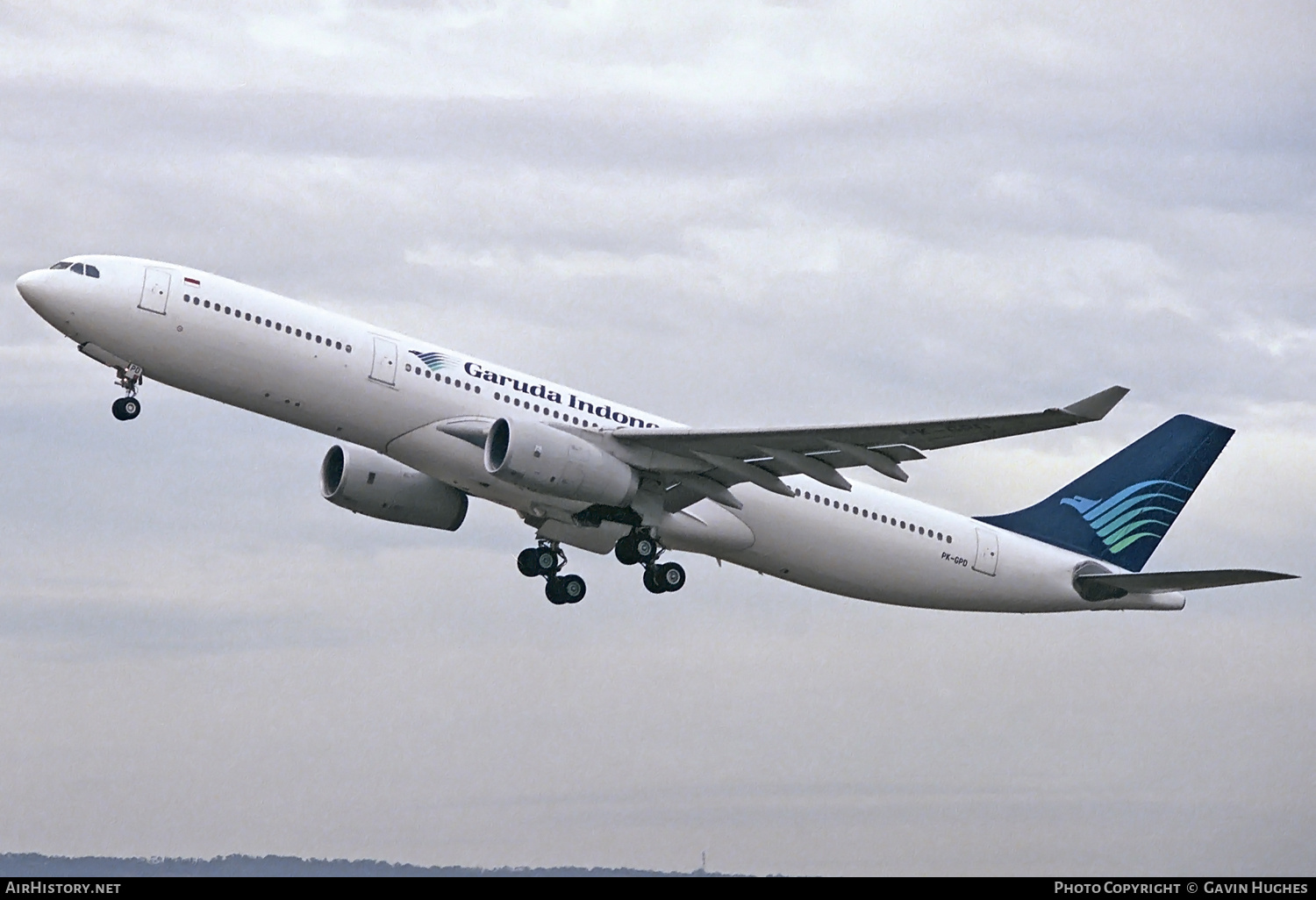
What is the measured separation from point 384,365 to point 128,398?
5.66 meters

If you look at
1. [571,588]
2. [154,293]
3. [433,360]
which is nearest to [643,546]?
[571,588]

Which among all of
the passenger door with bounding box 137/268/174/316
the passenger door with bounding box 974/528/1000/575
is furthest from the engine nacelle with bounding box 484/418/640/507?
the passenger door with bounding box 974/528/1000/575

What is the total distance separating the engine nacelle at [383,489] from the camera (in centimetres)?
4438

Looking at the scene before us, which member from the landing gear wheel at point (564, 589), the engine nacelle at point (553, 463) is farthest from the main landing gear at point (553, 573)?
the engine nacelle at point (553, 463)

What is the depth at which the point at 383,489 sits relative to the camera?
44719 mm

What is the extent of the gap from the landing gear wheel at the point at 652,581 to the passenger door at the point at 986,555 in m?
8.92

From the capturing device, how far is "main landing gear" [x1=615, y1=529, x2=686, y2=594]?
1678 inches

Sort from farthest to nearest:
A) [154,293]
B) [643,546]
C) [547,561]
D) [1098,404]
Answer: [547,561] → [643,546] → [154,293] → [1098,404]

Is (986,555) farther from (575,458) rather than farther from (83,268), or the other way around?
(83,268)

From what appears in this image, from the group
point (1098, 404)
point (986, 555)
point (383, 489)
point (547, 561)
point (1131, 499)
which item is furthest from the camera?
point (1131, 499)

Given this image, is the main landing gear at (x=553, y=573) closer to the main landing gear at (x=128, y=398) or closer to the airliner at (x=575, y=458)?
the airliner at (x=575, y=458)

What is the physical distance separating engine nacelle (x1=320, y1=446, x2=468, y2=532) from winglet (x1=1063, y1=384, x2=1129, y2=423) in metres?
16.7

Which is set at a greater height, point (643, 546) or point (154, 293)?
point (154, 293)

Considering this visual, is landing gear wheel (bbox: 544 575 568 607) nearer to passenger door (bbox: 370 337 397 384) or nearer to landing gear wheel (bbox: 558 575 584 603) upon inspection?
landing gear wheel (bbox: 558 575 584 603)
